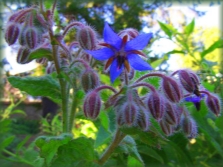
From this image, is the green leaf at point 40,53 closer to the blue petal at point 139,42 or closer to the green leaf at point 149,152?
the blue petal at point 139,42

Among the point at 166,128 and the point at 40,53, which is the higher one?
the point at 40,53

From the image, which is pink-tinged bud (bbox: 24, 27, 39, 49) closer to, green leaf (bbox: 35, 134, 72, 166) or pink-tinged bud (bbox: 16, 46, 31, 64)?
pink-tinged bud (bbox: 16, 46, 31, 64)

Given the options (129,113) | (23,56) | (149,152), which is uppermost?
(23,56)

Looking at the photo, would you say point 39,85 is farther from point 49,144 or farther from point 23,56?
point 49,144

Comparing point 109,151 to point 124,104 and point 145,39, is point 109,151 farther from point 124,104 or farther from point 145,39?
point 145,39

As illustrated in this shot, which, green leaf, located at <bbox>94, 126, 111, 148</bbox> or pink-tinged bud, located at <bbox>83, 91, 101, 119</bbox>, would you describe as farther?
green leaf, located at <bbox>94, 126, 111, 148</bbox>

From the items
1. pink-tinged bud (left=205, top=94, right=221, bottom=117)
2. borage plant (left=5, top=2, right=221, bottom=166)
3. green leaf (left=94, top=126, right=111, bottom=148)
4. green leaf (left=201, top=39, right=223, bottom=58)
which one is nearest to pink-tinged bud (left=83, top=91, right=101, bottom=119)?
borage plant (left=5, top=2, right=221, bottom=166)

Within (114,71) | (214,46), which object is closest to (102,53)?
(114,71)
